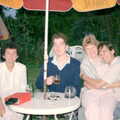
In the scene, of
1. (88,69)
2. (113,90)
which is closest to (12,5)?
(88,69)

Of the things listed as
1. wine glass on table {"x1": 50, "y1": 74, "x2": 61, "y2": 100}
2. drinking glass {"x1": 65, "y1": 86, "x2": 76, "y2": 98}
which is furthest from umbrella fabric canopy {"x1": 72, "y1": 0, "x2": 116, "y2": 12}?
drinking glass {"x1": 65, "y1": 86, "x2": 76, "y2": 98}

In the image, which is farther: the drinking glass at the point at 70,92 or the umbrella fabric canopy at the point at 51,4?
the umbrella fabric canopy at the point at 51,4

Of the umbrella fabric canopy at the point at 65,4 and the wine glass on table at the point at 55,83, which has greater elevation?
the umbrella fabric canopy at the point at 65,4

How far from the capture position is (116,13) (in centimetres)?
1217

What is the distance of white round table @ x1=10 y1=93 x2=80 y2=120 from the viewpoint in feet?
11.0

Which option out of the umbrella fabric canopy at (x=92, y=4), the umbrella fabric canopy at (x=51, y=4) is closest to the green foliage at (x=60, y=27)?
the umbrella fabric canopy at (x=51, y=4)

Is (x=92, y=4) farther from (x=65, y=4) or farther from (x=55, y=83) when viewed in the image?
(x=55, y=83)

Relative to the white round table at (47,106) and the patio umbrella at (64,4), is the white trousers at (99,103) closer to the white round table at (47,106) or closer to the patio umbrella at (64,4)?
the white round table at (47,106)

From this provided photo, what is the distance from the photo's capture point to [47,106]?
3486 mm

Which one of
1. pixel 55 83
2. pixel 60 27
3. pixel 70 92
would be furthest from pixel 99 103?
pixel 60 27

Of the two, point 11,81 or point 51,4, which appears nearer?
point 11,81

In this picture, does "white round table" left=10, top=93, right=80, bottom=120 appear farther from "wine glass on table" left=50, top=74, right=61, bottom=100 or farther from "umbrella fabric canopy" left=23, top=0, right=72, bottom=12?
"umbrella fabric canopy" left=23, top=0, right=72, bottom=12

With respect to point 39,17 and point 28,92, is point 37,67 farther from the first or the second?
point 28,92

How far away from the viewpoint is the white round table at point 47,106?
11.0ft
